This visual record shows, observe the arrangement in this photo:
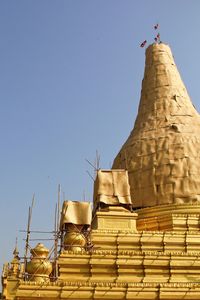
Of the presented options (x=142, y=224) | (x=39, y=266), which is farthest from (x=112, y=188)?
(x=39, y=266)

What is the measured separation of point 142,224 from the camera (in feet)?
72.2

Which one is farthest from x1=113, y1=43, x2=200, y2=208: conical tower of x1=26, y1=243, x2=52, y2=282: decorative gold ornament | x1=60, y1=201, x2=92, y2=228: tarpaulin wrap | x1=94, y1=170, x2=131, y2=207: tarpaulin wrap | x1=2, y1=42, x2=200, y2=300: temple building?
x1=26, y1=243, x2=52, y2=282: decorative gold ornament

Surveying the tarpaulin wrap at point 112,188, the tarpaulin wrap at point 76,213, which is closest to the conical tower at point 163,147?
the tarpaulin wrap at point 112,188

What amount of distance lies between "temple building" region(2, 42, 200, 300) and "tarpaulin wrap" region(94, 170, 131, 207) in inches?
1.7

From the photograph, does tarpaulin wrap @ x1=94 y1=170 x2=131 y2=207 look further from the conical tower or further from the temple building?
the conical tower

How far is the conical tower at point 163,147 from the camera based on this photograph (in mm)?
22766

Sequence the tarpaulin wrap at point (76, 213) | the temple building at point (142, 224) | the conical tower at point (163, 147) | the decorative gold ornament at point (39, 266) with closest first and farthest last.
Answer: the temple building at point (142, 224)
the decorative gold ornament at point (39, 266)
the tarpaulin wrap at point (76, 213)
the conical tower at point (163, 147)

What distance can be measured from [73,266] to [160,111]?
10735 millimetres

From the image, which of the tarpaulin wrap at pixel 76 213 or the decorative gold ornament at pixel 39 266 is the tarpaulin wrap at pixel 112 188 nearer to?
the tarpaulin wrap at pixel 76 213

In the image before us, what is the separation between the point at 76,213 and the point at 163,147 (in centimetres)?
569

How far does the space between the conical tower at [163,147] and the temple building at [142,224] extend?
0.04 meters

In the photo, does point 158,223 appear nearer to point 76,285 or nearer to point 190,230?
point 190,230

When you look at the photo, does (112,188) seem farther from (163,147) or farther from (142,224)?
(163,147)

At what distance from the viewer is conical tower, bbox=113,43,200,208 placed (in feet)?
74.7
